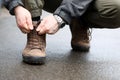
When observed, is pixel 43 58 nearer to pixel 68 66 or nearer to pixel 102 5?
pixel 68 66

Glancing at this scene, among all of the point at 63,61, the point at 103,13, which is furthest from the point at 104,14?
the point at 63,61

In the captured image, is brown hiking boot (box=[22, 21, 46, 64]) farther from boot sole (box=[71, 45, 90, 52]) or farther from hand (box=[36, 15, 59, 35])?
boot sole (box=[71, 45, 90, 52])

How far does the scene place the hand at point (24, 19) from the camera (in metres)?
1.10

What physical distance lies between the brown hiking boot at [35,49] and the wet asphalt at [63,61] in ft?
0.08

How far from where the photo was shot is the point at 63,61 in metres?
1.29

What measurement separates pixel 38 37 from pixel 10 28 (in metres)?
0.84

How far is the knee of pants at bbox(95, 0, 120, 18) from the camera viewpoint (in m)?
1.14

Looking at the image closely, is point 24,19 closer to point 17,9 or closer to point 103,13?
point 17,9

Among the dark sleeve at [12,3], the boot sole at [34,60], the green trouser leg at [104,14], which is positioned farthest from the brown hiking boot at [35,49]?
the green trouser leg at [104,14]

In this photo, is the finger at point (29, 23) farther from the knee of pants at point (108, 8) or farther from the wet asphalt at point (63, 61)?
the knee of pants at point (108, 8)

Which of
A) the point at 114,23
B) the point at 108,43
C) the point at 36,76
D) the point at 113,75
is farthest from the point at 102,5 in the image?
the point at 108,43

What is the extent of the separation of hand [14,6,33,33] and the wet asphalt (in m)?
0.17

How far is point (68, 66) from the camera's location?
1.22 metres

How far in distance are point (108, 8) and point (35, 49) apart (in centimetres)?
34
